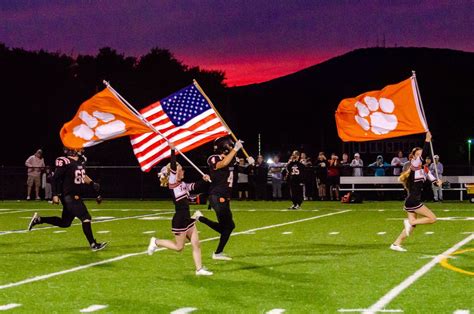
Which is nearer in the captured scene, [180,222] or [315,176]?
[180,222]

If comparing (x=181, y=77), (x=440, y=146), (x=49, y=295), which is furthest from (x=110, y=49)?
(x=49, y=295)

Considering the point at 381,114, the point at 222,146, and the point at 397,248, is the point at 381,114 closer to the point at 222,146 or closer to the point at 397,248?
the point at 397,248

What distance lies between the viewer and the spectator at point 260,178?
122 feet

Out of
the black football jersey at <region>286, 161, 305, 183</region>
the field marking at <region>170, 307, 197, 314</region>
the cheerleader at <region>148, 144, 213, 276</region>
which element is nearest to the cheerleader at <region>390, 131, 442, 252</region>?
the cheerleader at <region>148, 144, 213, 276</region>

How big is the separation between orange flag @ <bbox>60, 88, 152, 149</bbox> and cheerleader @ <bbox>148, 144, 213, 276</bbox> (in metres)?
5.65

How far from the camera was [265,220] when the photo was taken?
83.3 feet

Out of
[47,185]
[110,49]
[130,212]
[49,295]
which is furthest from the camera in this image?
[110,49]

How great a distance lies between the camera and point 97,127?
20250 mm

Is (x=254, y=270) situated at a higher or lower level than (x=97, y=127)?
lower

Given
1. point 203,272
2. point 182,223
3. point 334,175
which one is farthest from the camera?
point 334,175

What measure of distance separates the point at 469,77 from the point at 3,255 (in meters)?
90.3

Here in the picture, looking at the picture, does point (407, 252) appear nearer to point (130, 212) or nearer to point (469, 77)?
point (130, 212)

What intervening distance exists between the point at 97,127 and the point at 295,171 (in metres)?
11.7

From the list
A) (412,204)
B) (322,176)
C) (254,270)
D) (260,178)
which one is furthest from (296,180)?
(254,270)
